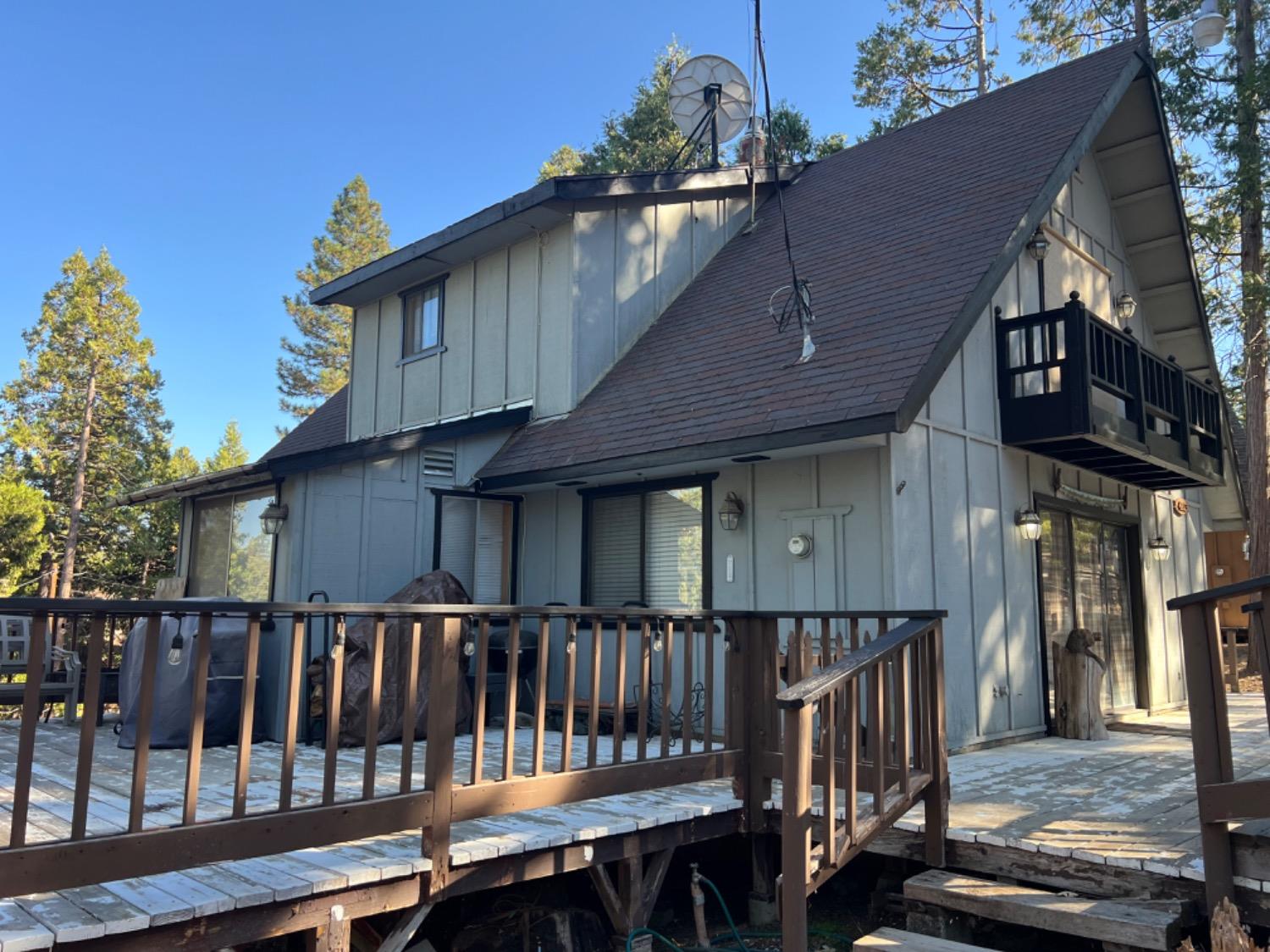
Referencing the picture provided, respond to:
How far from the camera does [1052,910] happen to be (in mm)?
3742

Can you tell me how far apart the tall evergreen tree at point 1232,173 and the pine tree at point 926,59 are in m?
4.18

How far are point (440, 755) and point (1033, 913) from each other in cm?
246

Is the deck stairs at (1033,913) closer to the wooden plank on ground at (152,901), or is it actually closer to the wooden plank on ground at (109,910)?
the wooden plank on ground at (152,901)

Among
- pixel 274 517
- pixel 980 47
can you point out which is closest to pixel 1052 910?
pixel 274 517

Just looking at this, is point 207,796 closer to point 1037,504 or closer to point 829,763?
point 829,763

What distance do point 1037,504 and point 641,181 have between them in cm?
495

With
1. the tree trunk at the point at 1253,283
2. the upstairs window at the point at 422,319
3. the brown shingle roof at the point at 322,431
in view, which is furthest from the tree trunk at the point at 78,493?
the tree trunk at the point at 1253,283

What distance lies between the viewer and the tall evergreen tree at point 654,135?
21.2m

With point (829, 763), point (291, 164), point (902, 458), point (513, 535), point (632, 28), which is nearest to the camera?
point (829, 763)

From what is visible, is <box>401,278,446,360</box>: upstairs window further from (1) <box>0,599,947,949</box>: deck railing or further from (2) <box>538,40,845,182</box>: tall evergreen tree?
(2) <box>538,40,845,182</box>: tall evergreen tree

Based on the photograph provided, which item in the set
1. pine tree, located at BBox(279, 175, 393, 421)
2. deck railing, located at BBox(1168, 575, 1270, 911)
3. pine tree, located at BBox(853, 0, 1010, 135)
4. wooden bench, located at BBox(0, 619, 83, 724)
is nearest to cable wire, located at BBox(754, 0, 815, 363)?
deck railing, located at BBox(1168, 575, 1270, 911)

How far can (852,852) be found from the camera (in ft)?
12.9

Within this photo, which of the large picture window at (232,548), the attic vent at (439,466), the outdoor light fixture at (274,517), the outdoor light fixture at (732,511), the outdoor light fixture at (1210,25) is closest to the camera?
the outdoor light fixture at (732,511)

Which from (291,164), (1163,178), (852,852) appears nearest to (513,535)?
(852,852)
